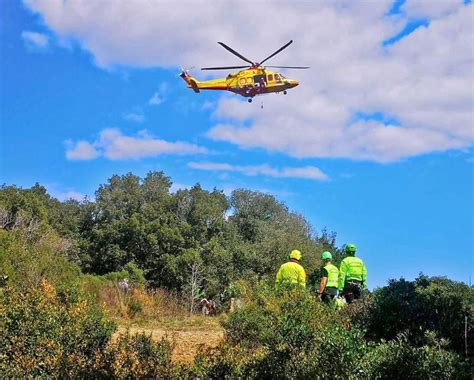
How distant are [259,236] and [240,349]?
142 feet

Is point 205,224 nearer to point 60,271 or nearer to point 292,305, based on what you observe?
point 60,271

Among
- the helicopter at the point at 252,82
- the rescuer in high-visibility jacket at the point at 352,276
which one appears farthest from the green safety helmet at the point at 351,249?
the helicopter at the point at 252,82

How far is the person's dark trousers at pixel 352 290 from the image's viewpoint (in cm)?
1088

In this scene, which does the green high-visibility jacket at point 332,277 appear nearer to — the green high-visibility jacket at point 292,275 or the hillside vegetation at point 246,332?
the hillside vegetation at point 246,332

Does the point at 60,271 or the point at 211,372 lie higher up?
the point at 60,271

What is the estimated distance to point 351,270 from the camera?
35.5 feet

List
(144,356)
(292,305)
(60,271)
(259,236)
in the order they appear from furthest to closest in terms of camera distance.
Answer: (259,236) → (60,271) → (292,305) → (144,356)

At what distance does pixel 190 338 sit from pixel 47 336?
3407mm

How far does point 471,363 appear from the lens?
242 inches

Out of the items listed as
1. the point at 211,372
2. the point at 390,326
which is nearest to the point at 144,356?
the point at 211,372

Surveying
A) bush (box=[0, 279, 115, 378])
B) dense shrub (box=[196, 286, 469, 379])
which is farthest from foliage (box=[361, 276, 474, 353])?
bush (box=[0, 279, 115, 378])

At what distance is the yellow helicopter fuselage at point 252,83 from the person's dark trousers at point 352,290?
40.5 ft

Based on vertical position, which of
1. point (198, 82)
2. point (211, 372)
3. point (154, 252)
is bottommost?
point (211, 372)

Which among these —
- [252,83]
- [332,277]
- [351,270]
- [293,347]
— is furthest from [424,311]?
[252,83]
